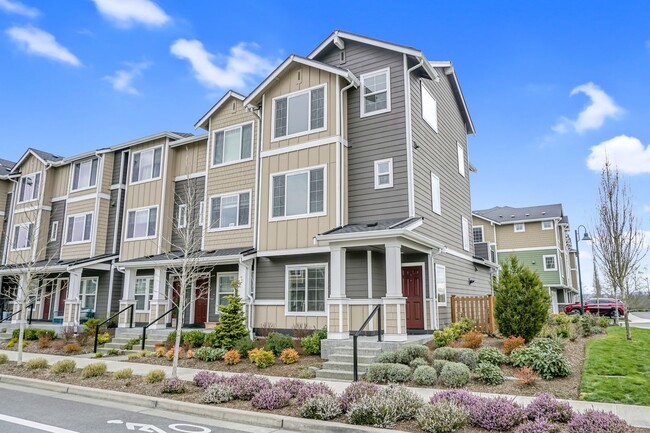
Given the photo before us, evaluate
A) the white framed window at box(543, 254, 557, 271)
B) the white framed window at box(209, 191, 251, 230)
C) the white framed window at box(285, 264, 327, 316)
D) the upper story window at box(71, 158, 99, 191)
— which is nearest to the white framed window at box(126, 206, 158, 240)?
the upper story window at box(71, 158, 99, 191)

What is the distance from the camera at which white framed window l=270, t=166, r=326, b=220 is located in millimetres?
15352

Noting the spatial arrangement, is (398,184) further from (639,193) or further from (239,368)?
(639,193)

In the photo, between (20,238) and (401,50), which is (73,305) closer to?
(20,238)

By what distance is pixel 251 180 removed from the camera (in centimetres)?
1848

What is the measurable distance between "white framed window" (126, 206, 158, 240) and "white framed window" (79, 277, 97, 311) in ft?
13.2

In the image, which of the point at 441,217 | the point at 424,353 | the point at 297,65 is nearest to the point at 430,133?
the point at 441,217

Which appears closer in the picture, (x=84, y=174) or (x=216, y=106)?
(x=216, y=106)

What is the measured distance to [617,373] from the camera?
940 cm

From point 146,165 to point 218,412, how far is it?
58.6ft

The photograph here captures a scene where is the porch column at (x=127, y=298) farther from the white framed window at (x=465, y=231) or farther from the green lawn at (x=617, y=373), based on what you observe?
the green lawn at (x=617, y=373)

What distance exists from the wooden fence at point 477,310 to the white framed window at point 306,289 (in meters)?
5.03

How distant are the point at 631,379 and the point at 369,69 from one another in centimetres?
1255

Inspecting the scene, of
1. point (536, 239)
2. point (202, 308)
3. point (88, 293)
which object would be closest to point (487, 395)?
point (202, 308)

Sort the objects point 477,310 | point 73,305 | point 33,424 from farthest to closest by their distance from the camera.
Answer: point 73,305
point 477,310
point 33,424
